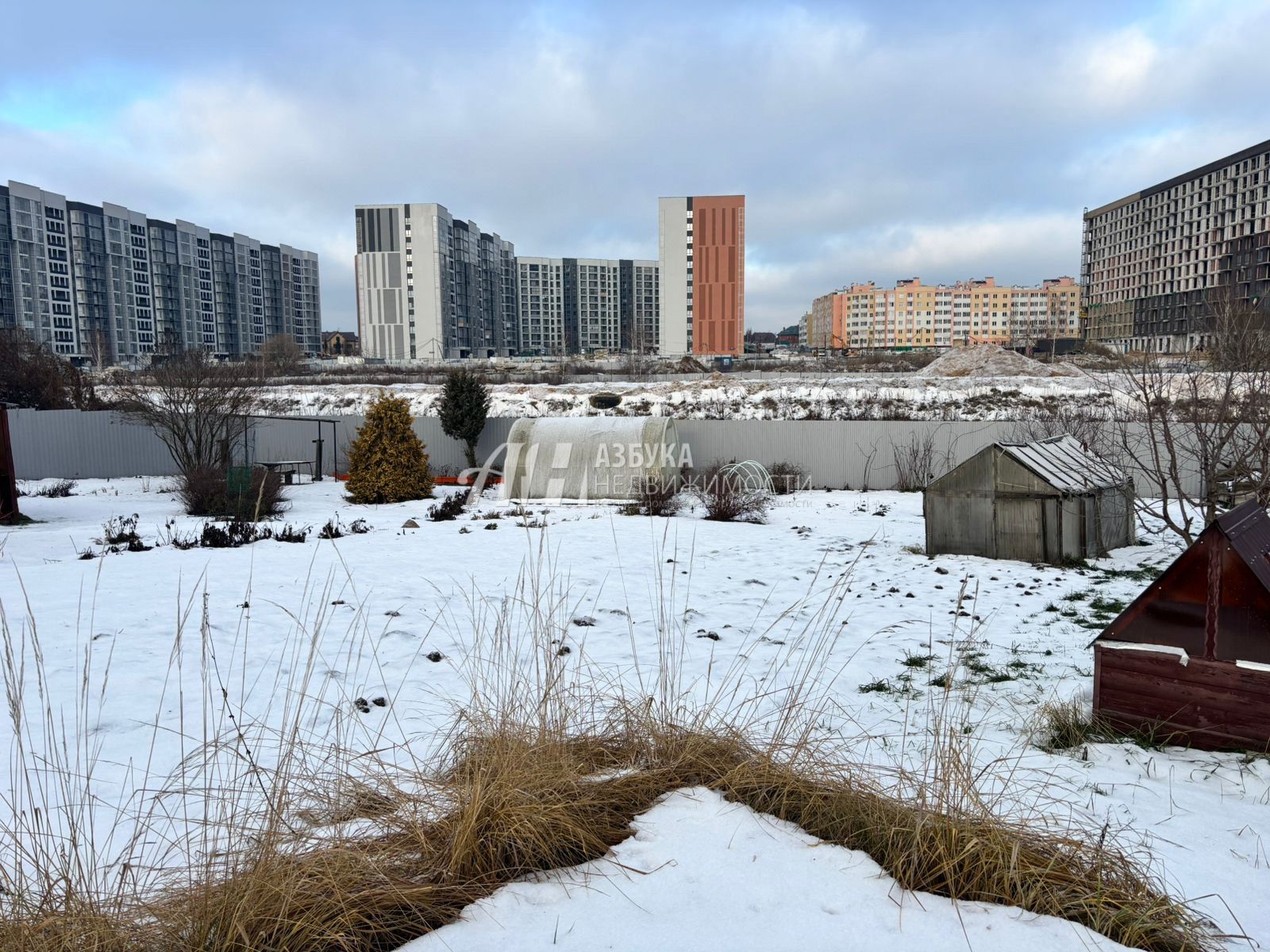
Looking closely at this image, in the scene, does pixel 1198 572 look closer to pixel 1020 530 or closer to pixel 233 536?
pixel 1020 530

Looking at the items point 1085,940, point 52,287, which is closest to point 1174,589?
point 1085,940

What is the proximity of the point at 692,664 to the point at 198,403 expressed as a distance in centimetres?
1496

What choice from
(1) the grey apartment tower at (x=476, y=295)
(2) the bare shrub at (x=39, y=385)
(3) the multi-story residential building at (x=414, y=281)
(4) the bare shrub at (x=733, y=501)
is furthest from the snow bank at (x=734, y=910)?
(3) the multi-story residential building at (x=414, y=281)

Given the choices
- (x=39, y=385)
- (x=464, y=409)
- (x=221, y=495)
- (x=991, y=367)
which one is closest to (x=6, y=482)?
(x=221, y=495)

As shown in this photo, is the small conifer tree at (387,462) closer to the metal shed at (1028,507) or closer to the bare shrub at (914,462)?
the metal shed at (1028,507)

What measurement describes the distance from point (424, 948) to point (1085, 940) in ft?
5.64

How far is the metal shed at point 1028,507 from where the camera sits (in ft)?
30.0

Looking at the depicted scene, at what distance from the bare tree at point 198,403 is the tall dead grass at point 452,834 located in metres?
14.5

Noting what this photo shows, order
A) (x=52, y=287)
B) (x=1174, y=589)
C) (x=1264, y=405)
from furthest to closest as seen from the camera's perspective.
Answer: (x=52, y=287) < (x=1264, y=405) < (x=1174, y=589)

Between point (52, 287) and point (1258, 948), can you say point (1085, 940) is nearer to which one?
point (1258, 948)

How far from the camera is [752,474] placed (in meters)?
16.2

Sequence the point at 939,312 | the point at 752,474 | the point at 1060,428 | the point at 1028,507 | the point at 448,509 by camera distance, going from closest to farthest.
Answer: the point at 1028,507
the point at 448,509
the point at 752,474
the point at 1060,428
the point at 939,312

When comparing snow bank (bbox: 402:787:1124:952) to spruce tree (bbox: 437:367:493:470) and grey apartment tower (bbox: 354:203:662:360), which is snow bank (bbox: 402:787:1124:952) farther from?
grey apartment tower (bbox: 354:203:662:360)

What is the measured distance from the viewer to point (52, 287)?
247ft
